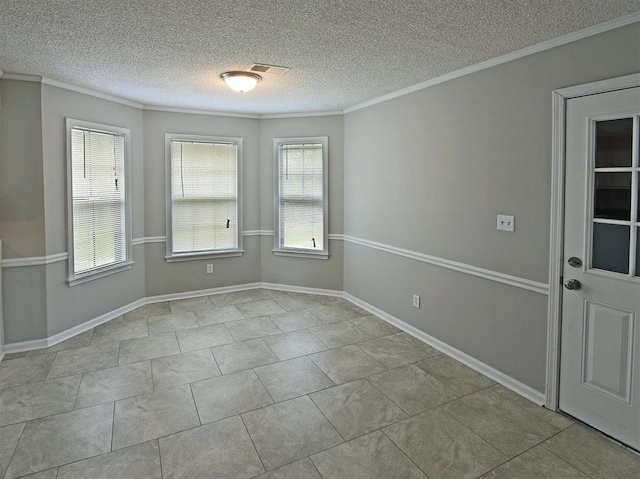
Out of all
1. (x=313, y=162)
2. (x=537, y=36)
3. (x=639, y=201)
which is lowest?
(x=639, y=201)

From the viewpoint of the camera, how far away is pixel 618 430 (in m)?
2.31

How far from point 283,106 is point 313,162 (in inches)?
32.2

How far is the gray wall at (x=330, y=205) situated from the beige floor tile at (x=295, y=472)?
3.25 m

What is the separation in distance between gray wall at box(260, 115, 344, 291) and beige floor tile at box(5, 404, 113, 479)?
311 cm

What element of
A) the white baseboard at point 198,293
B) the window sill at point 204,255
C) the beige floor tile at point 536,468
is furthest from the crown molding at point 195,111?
the beige floor tile at point 536,468

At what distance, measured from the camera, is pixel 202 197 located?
5199 mm

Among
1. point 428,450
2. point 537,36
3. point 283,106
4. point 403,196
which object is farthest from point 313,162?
point 428,450

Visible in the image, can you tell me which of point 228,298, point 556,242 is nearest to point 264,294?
point 228,298

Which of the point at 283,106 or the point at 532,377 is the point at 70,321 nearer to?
the point at 283,106

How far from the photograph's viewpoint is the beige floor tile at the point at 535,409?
2.51 meters

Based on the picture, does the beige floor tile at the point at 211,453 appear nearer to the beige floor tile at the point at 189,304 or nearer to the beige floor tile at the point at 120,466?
the beige floor tile at the point at 120,466

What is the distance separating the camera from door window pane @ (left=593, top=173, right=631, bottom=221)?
2240mm

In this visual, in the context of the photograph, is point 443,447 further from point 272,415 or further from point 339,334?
point 339,334

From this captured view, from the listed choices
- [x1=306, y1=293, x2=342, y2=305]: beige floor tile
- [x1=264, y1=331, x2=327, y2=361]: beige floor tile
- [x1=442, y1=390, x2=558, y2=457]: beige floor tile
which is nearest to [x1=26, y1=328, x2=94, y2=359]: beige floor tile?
[x1=264, y1=331, x2=327, y2=361]: beige floor tile
